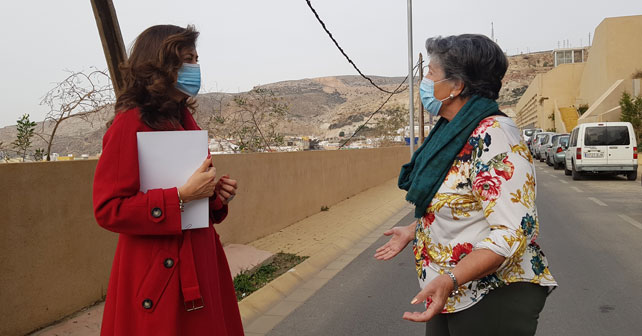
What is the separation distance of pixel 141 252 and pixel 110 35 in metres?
2.61

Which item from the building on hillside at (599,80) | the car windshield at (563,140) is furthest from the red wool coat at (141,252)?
the building on hillside at (599,80)

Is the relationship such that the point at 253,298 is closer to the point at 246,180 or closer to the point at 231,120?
the point at 246,180

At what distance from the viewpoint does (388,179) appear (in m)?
22.2

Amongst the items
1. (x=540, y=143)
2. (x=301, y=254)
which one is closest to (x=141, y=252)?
(x=301, y=254)

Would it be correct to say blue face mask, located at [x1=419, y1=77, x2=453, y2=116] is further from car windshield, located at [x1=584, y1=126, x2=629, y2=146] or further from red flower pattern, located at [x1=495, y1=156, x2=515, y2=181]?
car windshield, located at [x1=584, y1=126, x2=629, y2=146]

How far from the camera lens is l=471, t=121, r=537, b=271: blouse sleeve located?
1.87 metres

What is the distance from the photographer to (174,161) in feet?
6.91

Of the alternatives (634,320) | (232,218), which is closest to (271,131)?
(232,218)

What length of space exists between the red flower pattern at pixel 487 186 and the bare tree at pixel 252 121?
27.7ft

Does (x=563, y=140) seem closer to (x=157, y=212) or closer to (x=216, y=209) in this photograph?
(x=216, y=209)

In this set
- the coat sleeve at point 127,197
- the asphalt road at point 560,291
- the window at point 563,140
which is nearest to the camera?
the coat sleeve at point 127,197

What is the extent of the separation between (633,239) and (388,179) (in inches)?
554

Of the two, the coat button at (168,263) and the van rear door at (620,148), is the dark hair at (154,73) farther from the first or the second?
the van rear door at (620,148)

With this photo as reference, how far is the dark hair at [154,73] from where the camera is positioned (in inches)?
83.7
